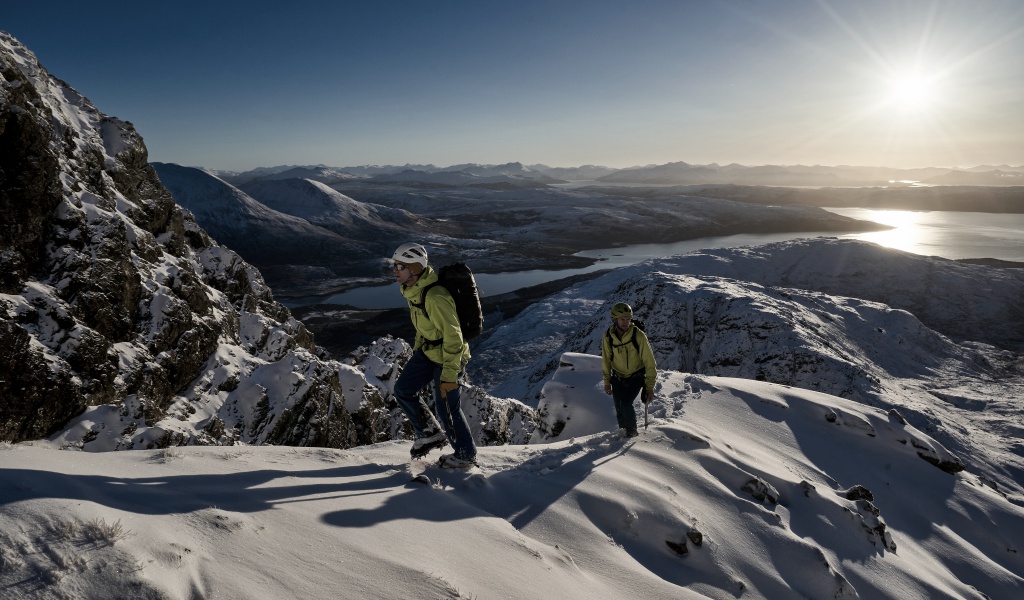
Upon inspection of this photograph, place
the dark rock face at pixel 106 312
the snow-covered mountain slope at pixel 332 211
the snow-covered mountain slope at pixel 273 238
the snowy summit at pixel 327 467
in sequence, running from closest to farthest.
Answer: the snowy summit at pixel 327 467, the dark rock face at pixel 106 312, the snow-covered mountain slope at pixel 273 238, the snow-covered mountain slope at pixel 332 211

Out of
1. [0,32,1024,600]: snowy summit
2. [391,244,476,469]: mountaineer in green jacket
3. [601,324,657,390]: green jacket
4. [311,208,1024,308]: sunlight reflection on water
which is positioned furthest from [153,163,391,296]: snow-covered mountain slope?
[391,244,476,469]: mountaineer in green jacket

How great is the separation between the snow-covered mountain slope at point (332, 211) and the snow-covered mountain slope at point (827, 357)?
120 m

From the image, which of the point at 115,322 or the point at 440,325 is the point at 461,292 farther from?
the point at 115,322

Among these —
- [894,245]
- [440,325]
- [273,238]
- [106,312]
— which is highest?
[440,325]

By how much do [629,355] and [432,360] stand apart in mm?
3978

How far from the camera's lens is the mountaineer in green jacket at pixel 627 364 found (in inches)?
330

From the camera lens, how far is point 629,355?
849 centimetres

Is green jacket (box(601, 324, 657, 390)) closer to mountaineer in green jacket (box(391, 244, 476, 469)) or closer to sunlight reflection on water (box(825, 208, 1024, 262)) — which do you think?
mountaineer in green jacket (box(391, 244, 476, 469))

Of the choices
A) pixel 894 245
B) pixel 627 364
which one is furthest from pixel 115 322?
pixel 894 245

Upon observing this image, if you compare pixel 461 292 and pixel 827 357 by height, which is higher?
pixel 461 292

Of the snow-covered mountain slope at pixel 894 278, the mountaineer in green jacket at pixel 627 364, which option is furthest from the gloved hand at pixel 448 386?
the snow-covered mountain slope at pixel 894 278

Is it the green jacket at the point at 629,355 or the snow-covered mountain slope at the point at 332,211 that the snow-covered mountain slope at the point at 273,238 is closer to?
the snow-covered mountain slope at the point at 332,211

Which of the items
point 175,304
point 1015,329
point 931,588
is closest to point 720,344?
point 931,588

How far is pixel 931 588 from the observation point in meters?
6.75
